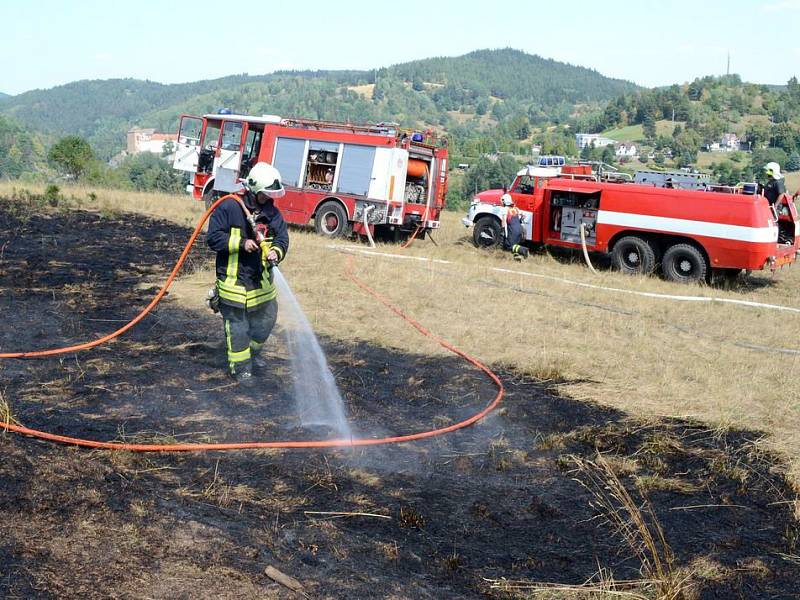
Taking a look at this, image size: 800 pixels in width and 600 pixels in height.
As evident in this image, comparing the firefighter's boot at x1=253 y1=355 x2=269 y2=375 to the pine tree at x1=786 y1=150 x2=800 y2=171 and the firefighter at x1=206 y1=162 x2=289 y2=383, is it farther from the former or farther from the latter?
the pine tree at x1=786 y1=150 x2=800 y2=171

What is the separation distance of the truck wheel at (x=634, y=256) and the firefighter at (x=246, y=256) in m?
9.63

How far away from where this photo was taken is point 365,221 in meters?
16.4

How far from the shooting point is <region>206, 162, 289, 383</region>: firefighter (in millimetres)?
6469

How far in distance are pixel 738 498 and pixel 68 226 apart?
47.1 ft

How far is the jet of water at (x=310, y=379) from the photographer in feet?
19.8

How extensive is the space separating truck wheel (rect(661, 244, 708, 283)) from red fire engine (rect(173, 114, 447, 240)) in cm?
536

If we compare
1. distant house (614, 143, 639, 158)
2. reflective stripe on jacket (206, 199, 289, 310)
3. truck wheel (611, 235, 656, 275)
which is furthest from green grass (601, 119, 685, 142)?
reflective stripe on jacket (206, 199, 289, 310)

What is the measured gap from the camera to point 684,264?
14.2 m

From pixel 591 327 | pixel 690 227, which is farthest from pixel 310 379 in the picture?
pixel 690 227

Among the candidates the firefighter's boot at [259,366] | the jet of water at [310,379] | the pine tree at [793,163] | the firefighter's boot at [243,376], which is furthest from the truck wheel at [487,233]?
the pine tree at [793,163]

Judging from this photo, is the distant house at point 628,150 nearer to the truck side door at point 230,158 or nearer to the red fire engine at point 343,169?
the red fire engine at point 343,169

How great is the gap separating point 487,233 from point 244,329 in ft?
37.2

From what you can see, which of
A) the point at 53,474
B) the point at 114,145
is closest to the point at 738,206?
the point at 53,474

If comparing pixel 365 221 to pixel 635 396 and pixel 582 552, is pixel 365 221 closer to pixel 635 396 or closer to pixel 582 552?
pixel 635 396
